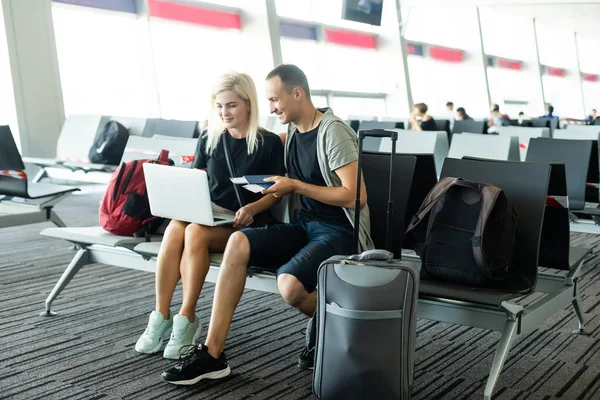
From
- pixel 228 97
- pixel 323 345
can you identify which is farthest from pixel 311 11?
pixel 323 345

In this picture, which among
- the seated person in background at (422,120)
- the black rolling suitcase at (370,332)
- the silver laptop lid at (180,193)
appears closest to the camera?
the black rolling suitcase at (370,332)

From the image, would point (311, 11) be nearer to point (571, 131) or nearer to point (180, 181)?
point (571, 131)

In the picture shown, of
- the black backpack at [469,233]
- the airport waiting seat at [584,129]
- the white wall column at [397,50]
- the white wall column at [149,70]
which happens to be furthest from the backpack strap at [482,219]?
the white wall column at [397,50]

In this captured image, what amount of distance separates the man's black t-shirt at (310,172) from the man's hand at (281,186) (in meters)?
0.13

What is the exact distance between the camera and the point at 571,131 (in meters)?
5.93

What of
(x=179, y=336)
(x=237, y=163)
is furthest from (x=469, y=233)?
(x=179, y=336)

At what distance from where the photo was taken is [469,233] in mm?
2350

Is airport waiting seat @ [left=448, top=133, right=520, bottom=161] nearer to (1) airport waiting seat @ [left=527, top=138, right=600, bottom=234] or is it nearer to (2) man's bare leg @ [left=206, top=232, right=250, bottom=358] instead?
(1) airport waiting seat @ [left=527, top=138, right=600, bottom=234]

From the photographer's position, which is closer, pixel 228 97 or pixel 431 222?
pixel 431 222

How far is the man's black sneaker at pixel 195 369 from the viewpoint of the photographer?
232cm

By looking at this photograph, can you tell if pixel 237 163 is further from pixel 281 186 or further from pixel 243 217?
pixel 281 186

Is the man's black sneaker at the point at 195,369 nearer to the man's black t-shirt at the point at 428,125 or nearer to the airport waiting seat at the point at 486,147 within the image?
the airport waiting seat at the point at 486,147

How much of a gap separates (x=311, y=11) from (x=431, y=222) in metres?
11.0

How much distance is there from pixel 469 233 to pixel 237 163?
3.07 ft
